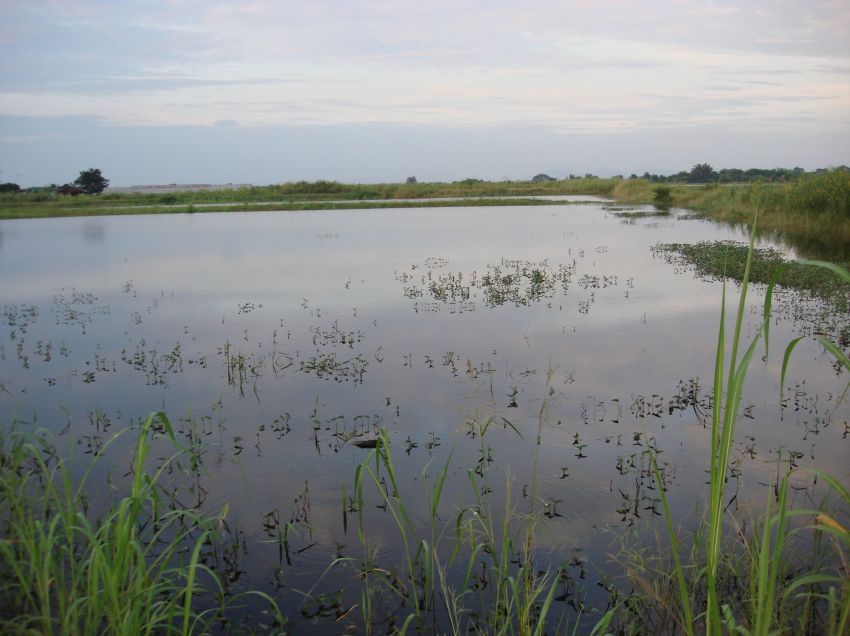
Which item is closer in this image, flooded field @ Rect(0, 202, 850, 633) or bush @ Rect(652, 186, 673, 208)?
flooded field @ Rect(0, 202, 850, 633)

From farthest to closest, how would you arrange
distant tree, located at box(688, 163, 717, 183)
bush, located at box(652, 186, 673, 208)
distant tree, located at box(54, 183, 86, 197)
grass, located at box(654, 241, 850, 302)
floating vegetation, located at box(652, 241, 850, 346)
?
distant tree, located at box(688, 163, 717, 183), distant tree, located at box(54, 183, 86, 197), bush, located at box(652, 186, 673, 208), grass, located at box(654, 241, 850, 302), floating vegetation, located at box(652, 241, 850, 346)

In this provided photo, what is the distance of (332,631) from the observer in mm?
3721

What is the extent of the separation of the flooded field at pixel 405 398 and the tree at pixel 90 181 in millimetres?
40616

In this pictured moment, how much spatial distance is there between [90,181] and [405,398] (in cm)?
5405

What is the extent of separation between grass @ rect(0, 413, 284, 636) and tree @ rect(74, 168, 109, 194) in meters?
53.8

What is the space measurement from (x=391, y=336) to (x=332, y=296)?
12.1ft

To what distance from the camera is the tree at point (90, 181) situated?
5331 centimetres

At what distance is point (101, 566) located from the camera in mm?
3203

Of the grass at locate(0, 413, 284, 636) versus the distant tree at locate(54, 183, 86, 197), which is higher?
the distant tree at locate(54, 183, 86, 197)

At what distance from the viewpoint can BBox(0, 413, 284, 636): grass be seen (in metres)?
2.87

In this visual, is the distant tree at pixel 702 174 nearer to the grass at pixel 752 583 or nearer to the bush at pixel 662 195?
the bush at pixel 662 195

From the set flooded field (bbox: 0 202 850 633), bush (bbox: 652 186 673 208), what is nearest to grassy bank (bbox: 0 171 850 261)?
bush (bbox: 652 186 673 208)

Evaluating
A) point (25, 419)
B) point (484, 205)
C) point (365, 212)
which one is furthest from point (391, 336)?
point (484, 205)

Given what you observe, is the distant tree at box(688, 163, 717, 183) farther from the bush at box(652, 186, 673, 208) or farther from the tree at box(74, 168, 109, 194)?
the tree at box(74, 168, 109, 194)
